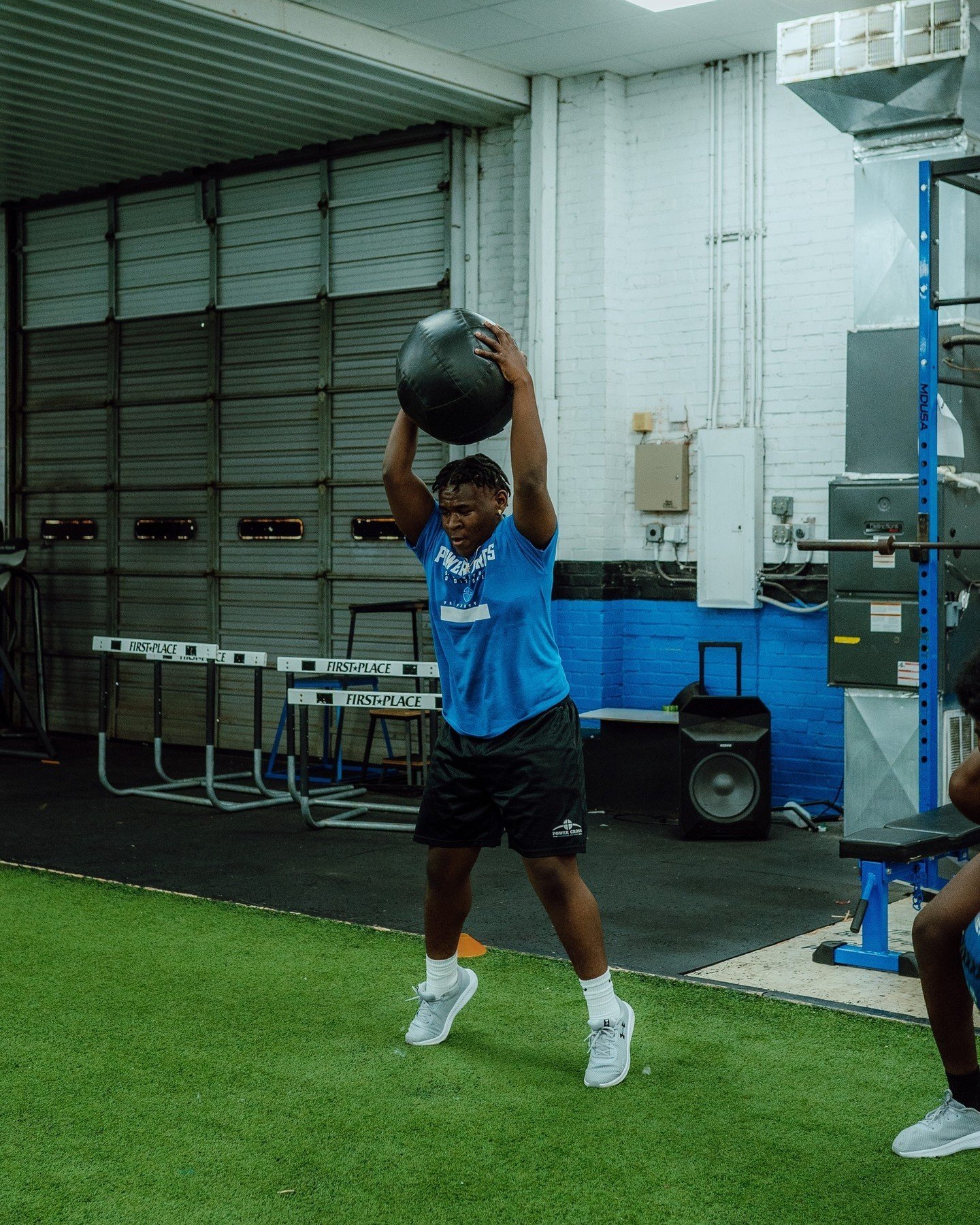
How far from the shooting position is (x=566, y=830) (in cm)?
362

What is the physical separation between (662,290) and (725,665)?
2.24 metres

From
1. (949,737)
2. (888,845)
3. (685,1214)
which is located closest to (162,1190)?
(685,1214)

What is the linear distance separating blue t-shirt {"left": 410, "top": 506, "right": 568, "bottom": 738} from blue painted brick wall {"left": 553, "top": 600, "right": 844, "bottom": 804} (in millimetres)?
4381

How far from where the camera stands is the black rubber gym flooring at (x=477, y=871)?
5266 millimetres

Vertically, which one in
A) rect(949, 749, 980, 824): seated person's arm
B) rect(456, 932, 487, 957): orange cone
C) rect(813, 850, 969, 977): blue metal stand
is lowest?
rect(456, 932, 487, 957): orange cone

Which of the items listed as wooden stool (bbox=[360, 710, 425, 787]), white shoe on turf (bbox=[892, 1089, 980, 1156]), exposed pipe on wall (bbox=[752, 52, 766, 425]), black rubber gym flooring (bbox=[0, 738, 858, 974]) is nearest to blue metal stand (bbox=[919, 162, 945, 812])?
black rubber gym flooring (bbox=[0, 738, 858, 974])

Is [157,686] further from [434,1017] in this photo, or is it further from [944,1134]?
[944,1134]

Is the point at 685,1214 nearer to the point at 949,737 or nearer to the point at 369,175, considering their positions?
the point at 949,737

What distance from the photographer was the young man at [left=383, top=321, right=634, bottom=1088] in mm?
3615

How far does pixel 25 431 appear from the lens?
11500 millimetres

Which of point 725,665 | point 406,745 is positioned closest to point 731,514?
point 725,665

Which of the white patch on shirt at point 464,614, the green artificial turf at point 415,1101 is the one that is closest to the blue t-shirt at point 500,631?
the white patch on shirt at point 464,614

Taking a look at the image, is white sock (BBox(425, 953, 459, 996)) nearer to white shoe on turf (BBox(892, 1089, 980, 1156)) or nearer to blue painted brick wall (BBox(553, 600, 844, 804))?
white shoe on turf (BBox(892, 1089, 980, 1156))

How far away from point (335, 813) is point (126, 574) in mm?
3921
